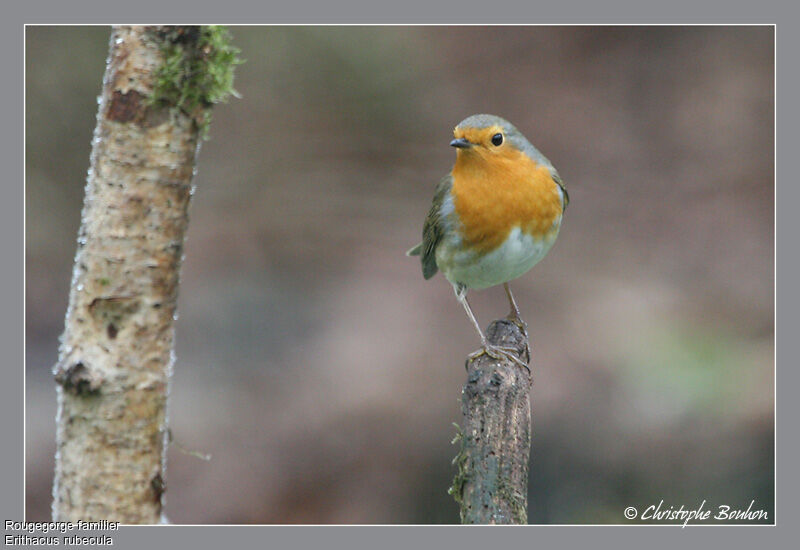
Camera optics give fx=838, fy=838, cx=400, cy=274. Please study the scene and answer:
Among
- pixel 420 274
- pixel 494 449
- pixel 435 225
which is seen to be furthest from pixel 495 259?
pixel 420 274

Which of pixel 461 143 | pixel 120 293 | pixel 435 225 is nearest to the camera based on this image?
pixel 120 293

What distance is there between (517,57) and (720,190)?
2342mm

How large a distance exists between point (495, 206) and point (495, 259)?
230 millimetres

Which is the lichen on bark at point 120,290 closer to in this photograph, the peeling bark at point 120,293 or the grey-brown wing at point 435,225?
the peeling bark at point 120,293

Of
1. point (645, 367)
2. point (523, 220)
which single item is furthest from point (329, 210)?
point (523, 220)

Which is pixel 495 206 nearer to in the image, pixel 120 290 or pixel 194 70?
pixel 194 70

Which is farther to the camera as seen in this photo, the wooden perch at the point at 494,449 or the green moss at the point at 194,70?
the wooden perch at the point at 494,449

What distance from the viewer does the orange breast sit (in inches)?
139

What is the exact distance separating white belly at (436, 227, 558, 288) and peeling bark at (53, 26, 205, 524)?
1.44 m

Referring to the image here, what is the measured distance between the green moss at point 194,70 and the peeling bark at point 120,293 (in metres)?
0.03

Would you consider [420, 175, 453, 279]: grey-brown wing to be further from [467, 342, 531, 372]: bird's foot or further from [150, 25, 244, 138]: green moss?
[150, 25, 244, 138]: green moss

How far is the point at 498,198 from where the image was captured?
354cm

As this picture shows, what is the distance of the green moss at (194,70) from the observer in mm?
2586

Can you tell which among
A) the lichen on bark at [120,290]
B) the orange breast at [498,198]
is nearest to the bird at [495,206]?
the orange breast at [498,198]
